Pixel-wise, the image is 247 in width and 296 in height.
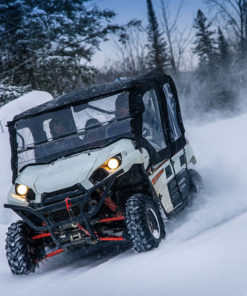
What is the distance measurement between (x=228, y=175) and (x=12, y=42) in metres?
16.7

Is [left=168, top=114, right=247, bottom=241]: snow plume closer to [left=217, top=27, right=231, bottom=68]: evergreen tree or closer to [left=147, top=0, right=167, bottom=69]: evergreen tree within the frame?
[left=147, top=0, right=167, bottom=69]: evergreen tree

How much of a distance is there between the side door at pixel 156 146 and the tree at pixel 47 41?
1616 cm

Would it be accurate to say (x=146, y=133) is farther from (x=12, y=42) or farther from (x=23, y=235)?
(x=12, y=42)

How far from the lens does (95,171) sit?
4.51m

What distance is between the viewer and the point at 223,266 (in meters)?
3.10

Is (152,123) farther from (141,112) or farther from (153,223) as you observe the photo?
(153,223)

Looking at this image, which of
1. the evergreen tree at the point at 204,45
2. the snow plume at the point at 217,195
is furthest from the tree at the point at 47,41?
the evergreen tree at the point at 204,45

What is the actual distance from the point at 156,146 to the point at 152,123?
1.11 feet

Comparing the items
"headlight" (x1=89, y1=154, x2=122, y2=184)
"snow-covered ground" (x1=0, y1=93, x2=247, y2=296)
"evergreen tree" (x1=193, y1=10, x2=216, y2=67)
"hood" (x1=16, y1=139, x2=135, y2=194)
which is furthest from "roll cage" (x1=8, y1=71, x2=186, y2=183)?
"evergreen tree" (x1=193, y1=10, x2=216, y2=67)

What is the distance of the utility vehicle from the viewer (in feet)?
14.7

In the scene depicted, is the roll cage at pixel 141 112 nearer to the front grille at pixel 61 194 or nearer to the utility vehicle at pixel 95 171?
the utility vehicle at pixel 95 171

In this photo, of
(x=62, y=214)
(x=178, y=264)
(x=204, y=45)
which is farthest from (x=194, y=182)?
(x=204, y=45)

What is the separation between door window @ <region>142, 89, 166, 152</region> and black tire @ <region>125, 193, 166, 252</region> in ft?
3.01

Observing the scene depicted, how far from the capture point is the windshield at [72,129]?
5254mm
